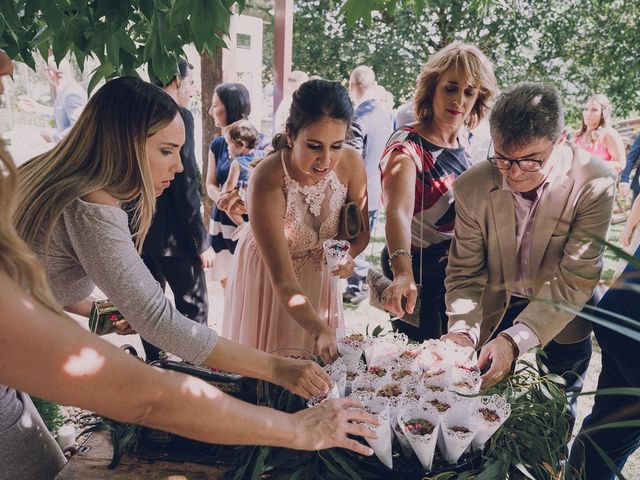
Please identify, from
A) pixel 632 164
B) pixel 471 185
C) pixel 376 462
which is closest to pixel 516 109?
pixel 471 185

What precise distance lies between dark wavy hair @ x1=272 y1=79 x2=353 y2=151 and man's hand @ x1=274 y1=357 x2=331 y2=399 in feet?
3.37

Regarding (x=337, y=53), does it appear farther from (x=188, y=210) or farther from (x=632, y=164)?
(x=188, y=210)

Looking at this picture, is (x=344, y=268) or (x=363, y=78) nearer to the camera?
(x=344, y=268)

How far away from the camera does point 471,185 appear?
7.77 feet

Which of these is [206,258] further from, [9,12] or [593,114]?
[593,114]

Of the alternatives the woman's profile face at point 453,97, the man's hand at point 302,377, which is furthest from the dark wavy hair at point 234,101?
the man's hand at point 302,377

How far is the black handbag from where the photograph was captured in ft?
8.59

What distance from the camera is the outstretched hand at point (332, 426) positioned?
1.35 meters

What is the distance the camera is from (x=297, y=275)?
2.65 metres

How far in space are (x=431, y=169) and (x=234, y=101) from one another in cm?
211

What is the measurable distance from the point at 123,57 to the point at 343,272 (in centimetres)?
124

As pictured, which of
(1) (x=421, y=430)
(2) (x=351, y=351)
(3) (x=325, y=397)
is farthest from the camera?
(2) (x=351, y=351)

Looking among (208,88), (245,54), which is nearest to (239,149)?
(208,88)

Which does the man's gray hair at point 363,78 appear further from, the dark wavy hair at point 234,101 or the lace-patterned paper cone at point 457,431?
the lace-patterned paper cone at point 457,431
